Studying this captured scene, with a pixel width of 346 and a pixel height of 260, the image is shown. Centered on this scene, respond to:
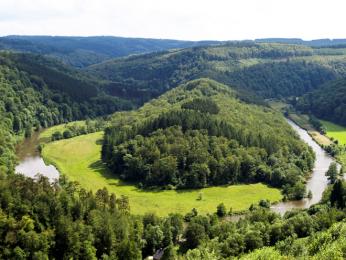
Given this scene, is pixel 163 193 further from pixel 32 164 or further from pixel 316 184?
pixel 32 164

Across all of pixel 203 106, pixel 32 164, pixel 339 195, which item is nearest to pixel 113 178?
pixel 32 164

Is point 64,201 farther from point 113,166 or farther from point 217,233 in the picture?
point 113,166

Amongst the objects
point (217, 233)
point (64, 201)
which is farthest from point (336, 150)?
point (64, 201)

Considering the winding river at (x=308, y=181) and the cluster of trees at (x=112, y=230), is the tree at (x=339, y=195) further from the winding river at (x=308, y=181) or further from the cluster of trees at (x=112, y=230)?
the winding river at (x=308, y=181)

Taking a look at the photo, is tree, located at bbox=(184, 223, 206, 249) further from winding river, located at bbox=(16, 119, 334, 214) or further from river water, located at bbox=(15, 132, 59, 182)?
river water, located at bbox=(15, 132, 59, 182)

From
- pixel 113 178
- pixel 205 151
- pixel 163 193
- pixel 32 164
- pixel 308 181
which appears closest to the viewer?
pixel 163 193

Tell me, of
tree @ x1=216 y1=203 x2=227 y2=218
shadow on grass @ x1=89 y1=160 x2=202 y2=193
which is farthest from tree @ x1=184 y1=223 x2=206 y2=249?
→ shadow on grass @ x1=89 y1=160 x2=202 y2=193
